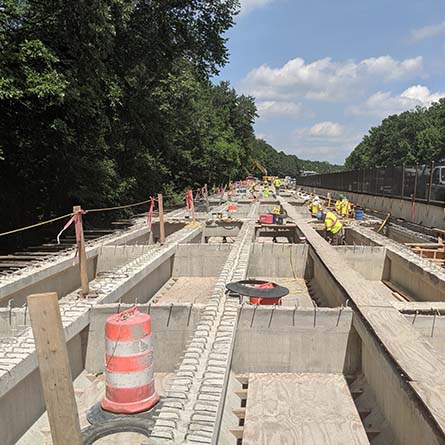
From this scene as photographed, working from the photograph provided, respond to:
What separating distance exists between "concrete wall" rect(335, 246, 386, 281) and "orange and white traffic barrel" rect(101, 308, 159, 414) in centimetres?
902

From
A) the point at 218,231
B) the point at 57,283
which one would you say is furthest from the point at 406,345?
the point at 218,231

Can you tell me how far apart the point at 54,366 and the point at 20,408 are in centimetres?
359

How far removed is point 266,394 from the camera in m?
6.23

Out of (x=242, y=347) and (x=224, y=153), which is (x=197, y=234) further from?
(x=224, y=153)

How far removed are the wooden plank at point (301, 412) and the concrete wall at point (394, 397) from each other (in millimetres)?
459

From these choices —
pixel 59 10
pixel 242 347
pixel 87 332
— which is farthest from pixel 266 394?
pixel 59 10

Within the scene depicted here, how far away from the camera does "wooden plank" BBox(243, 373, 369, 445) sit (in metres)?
5.50

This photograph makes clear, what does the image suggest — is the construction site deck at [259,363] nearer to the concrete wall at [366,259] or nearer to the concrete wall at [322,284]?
the concrete wall at [322,284]

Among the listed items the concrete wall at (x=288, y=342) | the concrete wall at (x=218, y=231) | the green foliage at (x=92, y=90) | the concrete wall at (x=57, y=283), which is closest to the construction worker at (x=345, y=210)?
the concrete wall at (x=218, y=231)

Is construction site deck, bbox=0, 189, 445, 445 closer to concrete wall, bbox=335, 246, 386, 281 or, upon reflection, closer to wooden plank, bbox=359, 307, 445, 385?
wooden plank, bbox=359, 307, 445, 385

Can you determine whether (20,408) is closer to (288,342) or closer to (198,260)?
(288,342)

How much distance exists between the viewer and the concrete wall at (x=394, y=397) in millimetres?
4195

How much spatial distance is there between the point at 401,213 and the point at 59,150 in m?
16.9

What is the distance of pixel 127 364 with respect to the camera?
5215 millimetres
